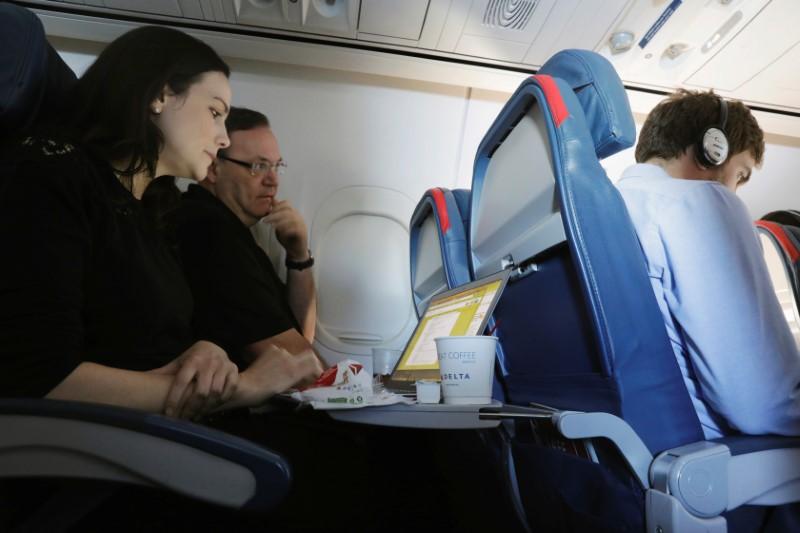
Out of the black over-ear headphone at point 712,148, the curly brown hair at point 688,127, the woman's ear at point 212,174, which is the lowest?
the black over-ear headphone at point 712,148

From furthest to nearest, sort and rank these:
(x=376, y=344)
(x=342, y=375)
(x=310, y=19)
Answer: (x=376, y=344)
(x=310, y=19)
(x=342, y=375)

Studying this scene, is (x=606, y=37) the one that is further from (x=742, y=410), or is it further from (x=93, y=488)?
(x=93, y=488)

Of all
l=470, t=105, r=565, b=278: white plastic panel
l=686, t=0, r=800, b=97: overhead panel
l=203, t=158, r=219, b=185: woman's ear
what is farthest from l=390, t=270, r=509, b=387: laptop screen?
l=686, t=0, r=800, b=97: overhead panel

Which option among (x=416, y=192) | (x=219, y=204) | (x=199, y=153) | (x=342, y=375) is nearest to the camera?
(x=342, y=375)

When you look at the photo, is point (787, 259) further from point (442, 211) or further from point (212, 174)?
point (212, 174)

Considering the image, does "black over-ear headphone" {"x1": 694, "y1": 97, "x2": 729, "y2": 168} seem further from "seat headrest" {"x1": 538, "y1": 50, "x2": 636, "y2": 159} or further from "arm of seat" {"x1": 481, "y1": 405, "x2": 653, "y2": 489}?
A: "arm of seat" {"x1": 481, "y1": 405, "x2": 653, "y2": 489}

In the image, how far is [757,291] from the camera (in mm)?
918

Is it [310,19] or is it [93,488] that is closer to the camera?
[93,488]

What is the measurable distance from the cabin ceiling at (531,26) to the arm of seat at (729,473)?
6.08ft

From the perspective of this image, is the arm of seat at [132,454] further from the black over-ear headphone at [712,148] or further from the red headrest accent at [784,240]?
the red headrest accent at [784,240]

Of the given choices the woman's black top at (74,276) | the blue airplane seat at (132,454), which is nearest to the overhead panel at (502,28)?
the woman's black top at (74,276)

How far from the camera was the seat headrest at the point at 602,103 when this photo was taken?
911 millimetres

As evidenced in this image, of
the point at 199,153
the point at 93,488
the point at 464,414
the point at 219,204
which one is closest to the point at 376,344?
the point at 219,204

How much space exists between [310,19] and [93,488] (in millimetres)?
1995
